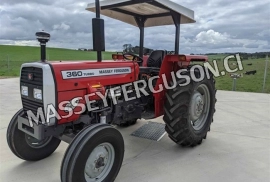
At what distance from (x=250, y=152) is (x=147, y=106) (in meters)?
1.60

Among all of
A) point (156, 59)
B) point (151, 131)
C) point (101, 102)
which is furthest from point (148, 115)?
point (156, 59)

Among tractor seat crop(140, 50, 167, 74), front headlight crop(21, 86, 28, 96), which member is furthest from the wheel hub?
front headlight crop(21, 86, 28, 96)

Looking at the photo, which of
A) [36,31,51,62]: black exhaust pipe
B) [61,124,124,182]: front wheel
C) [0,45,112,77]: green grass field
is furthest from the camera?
[0,45,112,77]: green grass field

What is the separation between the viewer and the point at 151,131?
13.4 ft

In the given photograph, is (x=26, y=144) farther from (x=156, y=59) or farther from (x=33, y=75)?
(x=156, y=59)

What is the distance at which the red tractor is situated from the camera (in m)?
2.30

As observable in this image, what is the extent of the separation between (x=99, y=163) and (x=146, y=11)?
254 centimetres

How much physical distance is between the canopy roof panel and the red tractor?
0.02 meters

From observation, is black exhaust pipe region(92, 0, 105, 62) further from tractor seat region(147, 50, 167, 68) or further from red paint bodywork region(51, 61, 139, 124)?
tractor seat region(147, 50, 167, 68)

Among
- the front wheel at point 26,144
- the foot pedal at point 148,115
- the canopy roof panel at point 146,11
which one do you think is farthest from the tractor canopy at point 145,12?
the front wheel at point 26,144

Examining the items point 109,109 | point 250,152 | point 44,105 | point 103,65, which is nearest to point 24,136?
point 44,105

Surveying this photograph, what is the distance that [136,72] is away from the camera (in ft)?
10.6

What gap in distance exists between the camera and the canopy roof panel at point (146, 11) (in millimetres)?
3088

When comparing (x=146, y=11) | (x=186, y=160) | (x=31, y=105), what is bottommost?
(x=186, y=160)
